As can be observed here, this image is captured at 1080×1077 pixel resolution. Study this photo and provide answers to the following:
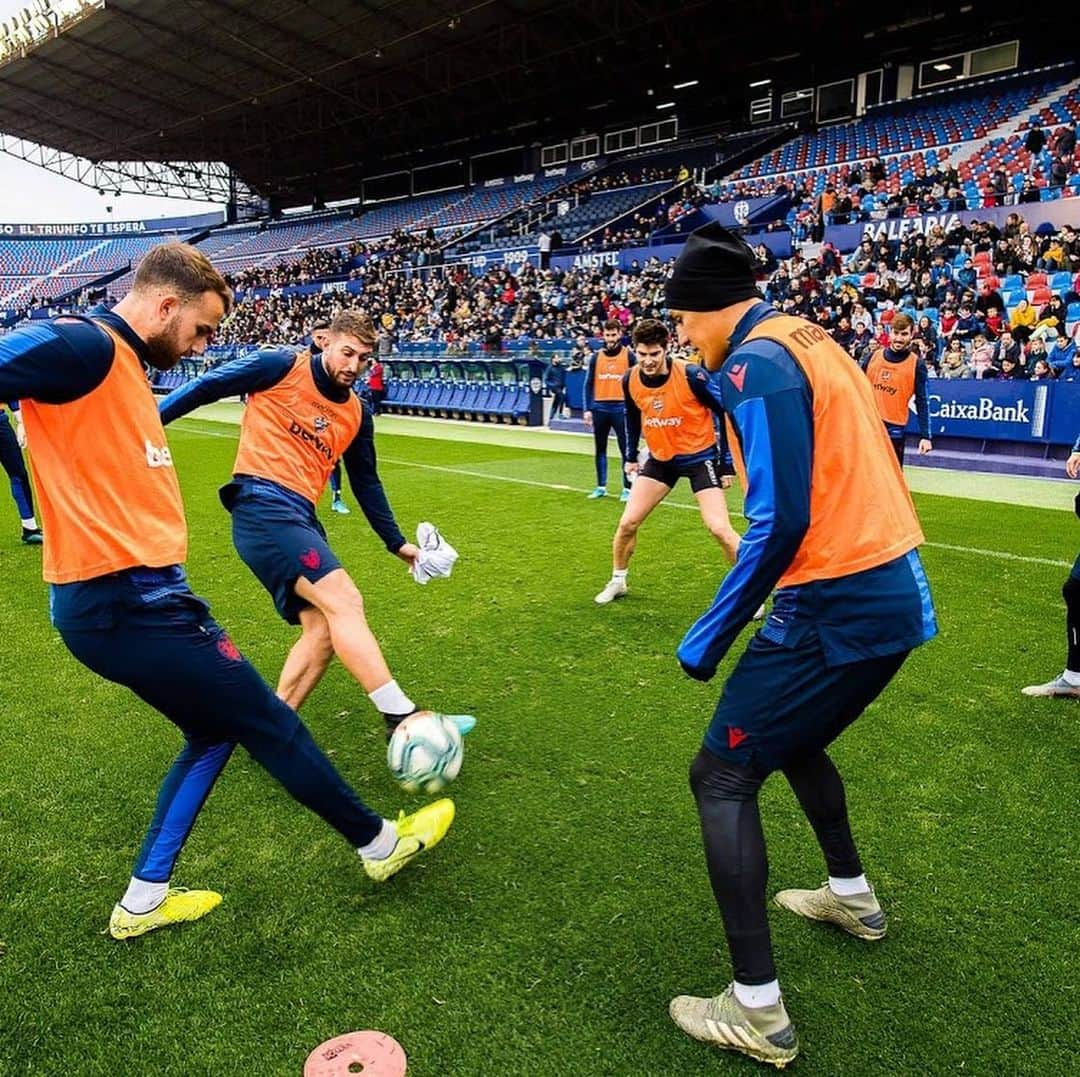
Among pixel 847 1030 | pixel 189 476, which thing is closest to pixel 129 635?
pixel 847 1030

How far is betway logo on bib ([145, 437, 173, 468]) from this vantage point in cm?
269

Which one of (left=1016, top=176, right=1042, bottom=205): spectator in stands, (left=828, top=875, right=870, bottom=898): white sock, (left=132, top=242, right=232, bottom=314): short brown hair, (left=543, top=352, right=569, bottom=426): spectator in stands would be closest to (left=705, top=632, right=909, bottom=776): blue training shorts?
(left=828, top=875, right=870, bottom=898): white sock

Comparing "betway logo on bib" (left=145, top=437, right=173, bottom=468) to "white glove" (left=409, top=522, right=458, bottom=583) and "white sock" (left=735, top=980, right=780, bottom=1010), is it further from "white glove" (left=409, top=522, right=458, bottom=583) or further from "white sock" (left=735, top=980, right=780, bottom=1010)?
"white sock" (left=735, top=980, right=780, bottom=1010)

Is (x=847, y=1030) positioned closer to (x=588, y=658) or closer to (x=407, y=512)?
(x=588, y=658)

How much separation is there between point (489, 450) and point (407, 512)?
6853mm

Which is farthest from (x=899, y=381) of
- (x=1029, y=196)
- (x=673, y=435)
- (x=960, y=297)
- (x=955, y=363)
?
(x=1029, y=196)

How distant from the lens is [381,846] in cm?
322

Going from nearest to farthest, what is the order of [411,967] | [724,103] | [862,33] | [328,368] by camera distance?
[411,967]
[328,368]
[862,33]
[724,103]

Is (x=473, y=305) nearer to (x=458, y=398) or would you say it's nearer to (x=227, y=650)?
(x=458, y=398)

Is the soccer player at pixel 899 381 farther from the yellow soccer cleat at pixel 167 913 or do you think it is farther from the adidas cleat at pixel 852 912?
the yellow soccer cleat at pixel 167 913

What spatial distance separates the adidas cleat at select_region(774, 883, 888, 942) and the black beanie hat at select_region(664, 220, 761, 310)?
6.87 ft

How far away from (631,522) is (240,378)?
139 inches

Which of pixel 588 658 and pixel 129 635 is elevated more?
pixel 129 635

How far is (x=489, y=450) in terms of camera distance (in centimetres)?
1802
